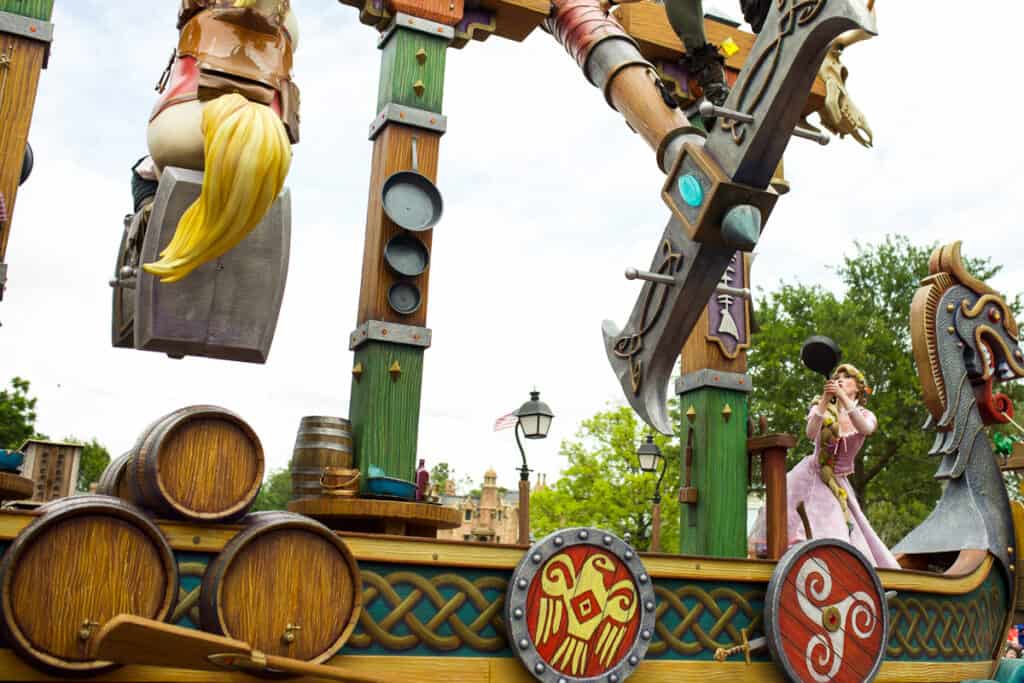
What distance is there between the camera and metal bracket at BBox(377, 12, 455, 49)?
5.98 m

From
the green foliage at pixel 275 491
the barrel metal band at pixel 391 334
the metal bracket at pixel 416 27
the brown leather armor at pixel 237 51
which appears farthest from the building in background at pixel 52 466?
the green foliage at pixel 275 491

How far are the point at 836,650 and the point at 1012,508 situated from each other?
1642mm

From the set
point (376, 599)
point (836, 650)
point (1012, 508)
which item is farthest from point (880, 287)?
point (376, 599)

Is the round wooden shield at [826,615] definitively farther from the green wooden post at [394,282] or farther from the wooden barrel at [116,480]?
the wooden barrel at [116,480]

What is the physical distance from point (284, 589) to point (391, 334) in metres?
2.87

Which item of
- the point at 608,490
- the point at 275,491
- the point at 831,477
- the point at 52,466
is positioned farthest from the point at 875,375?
the point at 275,491

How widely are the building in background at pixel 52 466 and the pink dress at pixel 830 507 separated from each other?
373cm

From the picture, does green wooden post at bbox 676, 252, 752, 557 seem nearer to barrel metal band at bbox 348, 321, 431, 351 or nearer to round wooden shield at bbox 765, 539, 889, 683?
barrel metal band at bbox 348, 321, 431, 351

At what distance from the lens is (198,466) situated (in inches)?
106

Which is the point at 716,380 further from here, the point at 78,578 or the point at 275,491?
the point at 275,491

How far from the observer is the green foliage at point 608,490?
70.2 ft

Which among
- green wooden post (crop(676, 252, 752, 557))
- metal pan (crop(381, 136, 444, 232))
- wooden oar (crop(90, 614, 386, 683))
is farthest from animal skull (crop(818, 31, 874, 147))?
wooden oar (crop(90, 614, 386, 683))

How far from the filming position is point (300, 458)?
5.07 meters

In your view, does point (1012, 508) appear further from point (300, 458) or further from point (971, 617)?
point (300, 458)
